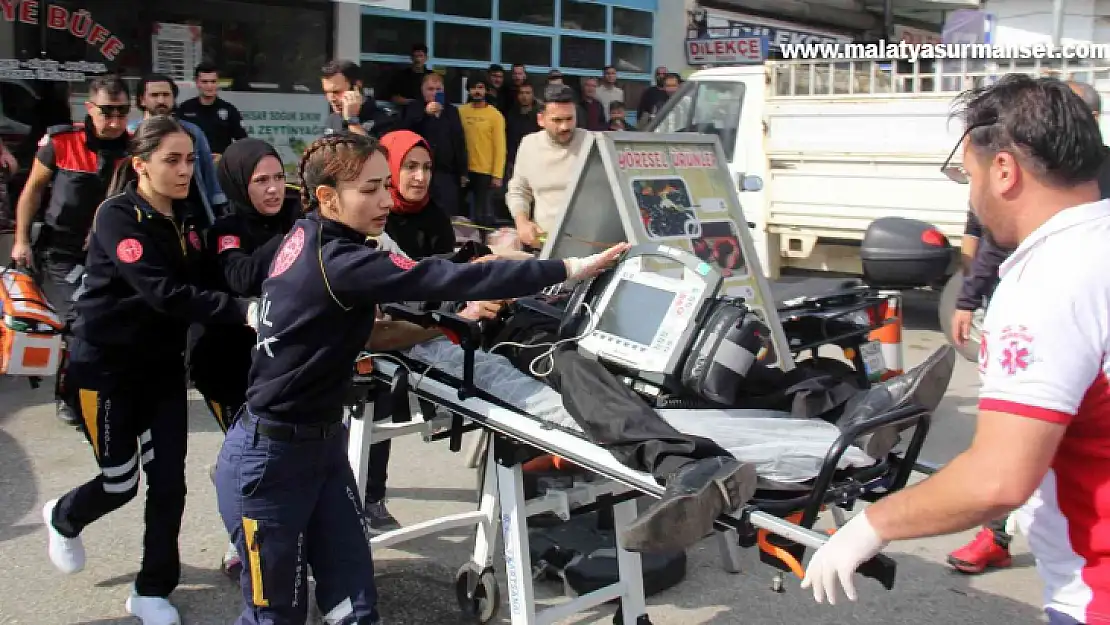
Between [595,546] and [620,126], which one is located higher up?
[620,126]

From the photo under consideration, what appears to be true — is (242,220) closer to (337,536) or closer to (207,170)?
(207,170)

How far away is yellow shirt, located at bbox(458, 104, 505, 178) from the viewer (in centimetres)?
1215

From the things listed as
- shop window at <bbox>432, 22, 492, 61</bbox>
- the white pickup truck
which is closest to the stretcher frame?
the white pickup truck

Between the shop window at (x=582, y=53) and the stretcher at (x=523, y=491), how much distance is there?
40.4ft

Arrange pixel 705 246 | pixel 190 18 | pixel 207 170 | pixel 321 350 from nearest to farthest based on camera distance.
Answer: pixel 321 350, pixel 705 246, pixel 207 170, pixel 190 18

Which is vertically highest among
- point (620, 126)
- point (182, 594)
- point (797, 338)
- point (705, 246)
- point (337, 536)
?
point (620, 126)

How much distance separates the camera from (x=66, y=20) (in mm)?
10250

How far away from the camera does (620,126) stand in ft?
46.8

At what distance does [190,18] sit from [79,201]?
5.93 m

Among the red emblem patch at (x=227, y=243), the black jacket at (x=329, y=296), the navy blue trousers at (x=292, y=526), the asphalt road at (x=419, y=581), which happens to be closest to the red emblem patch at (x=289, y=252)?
the black jacket at (x=329, y=296)

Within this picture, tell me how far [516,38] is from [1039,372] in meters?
14.0

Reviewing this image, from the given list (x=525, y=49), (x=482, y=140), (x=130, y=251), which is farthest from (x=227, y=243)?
(x=525, y=49)

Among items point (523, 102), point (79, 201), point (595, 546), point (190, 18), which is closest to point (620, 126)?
point (523, 102)

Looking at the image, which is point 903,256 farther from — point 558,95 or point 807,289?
point 558,95
